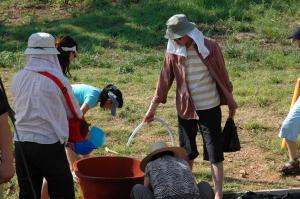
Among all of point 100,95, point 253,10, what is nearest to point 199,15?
point 253,10

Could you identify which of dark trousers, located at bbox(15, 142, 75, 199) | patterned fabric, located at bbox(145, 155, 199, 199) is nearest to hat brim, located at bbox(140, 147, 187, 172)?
patterned fabric, located at bbox(145, 155, 199, 199)

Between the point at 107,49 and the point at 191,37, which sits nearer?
the point at 191,37

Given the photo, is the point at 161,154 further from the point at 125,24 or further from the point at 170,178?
the point at 125,24

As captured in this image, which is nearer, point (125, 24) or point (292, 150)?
point (292, 150)

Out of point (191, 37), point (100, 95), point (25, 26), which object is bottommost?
point (25, 26)

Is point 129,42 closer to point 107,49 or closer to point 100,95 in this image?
point 107,49

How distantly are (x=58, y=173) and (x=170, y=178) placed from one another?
2.65ft

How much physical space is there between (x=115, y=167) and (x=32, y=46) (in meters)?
1.49

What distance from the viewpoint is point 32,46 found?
476 cm

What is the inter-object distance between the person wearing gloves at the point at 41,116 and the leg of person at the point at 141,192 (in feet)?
1.64

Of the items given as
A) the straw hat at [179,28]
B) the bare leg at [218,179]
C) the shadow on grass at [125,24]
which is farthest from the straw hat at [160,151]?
the shadow on grass at [125,24]

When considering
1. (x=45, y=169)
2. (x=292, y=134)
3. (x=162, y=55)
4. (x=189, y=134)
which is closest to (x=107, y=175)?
(x=189, y=134)

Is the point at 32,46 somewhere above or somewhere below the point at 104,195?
above

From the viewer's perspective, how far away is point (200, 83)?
580cm
